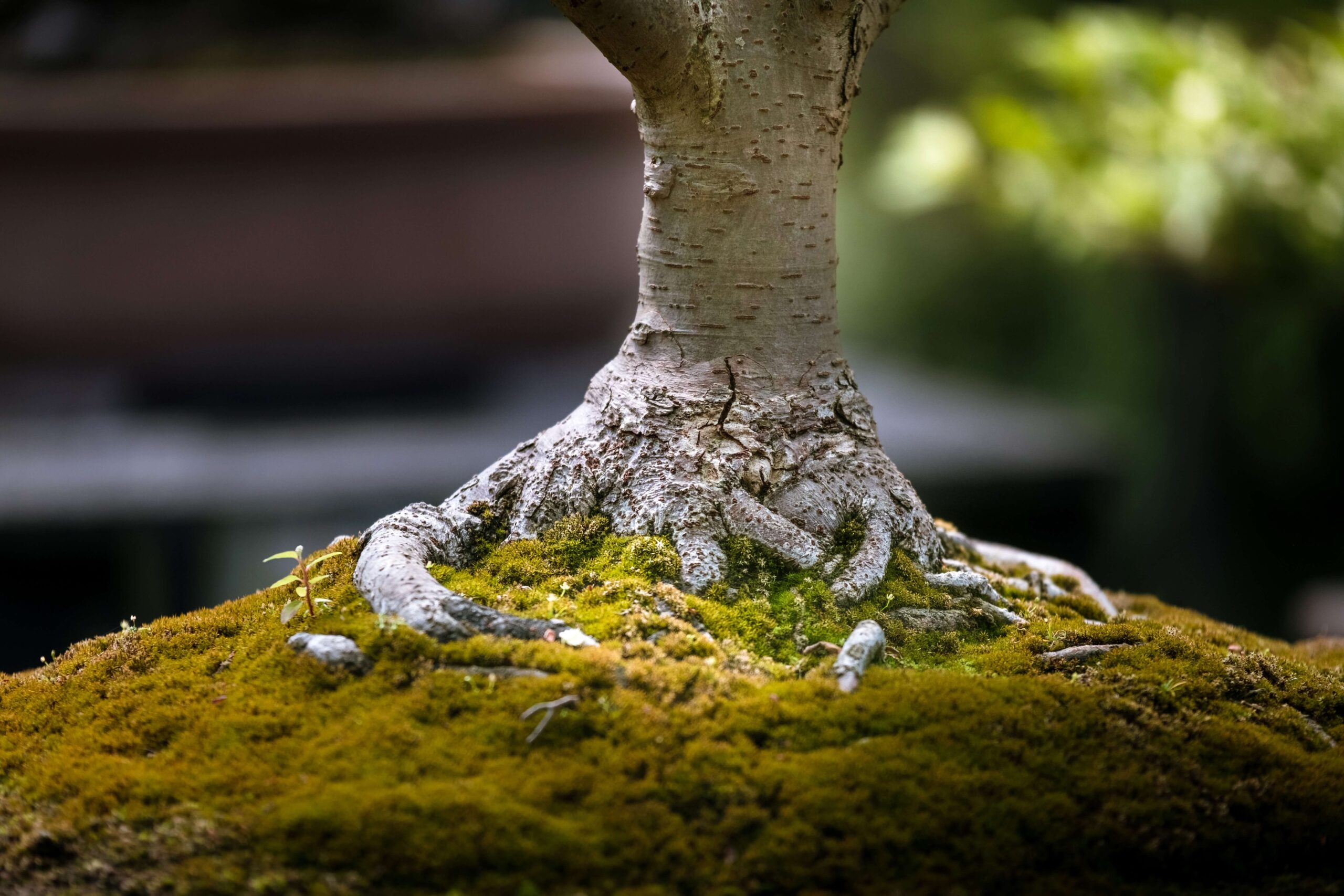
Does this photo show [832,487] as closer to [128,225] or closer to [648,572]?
[648,572]

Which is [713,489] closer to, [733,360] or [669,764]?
[733,360]

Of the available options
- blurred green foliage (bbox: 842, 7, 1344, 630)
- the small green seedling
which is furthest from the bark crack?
blurred green foliage (bbox: 842, 7, 1344, 630)

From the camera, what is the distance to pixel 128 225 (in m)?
3.00

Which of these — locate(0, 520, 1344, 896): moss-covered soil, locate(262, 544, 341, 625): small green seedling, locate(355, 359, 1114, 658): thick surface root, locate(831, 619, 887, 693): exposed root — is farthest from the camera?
locate(355, 359, 1114, 658): thick surface root

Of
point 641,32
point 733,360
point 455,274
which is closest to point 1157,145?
point 733,360

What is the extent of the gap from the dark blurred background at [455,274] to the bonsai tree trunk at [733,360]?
152cm

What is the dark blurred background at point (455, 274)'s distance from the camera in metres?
2.96

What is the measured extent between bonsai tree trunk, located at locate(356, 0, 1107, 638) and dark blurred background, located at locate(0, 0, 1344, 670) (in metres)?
1.52

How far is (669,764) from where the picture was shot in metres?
1.18

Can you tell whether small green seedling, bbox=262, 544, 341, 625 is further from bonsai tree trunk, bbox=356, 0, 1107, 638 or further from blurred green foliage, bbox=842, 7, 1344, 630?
blurred green foliage, bbox=842, 7, 1344, 630

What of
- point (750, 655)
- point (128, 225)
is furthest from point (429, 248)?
point (750, 655)

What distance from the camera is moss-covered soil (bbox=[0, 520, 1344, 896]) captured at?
1074 millimetres

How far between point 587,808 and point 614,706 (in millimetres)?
161

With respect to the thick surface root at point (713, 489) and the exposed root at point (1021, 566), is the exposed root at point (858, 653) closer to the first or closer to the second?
the thick surface root at point (713, 489)
